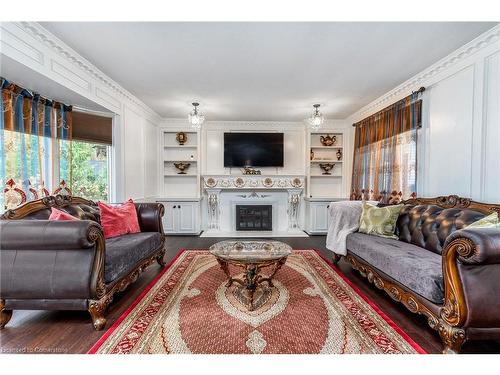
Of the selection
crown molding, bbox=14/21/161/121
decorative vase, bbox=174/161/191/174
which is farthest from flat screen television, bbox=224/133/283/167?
crown molding, bbox=14/21/161/121

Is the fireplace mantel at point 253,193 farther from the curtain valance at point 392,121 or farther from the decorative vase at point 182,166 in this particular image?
the curtain valance at point 392,121

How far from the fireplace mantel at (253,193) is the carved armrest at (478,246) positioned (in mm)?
3396

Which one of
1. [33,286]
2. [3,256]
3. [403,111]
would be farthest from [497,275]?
[3,256]

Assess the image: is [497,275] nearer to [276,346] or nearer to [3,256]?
[276,346]

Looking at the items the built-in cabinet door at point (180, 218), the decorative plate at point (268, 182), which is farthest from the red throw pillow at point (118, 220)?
the decorative plate at point (268, 182)

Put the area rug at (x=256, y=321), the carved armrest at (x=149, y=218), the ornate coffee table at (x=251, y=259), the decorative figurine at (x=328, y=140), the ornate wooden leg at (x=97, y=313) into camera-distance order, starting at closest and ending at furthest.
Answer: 1. the area rug at (x=256, y=321)
2. the ornate wooden leg at (x=97, y=313)
3. the ornate coffee table at (x=251, y=259)
4. the carved armrest at (x=149, y=218)
5. the decorative figurine at (x=328, y=140)

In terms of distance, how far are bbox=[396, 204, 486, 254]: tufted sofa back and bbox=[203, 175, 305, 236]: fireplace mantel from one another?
2.33 m

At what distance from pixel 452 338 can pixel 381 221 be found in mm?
1350

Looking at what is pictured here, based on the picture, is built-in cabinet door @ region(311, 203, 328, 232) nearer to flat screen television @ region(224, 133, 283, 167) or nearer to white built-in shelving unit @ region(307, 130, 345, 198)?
white built-in shelving unit @ region(307, 130, 345, 198)

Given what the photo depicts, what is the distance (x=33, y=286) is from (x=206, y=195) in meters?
3.35

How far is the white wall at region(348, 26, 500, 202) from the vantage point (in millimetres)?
1989

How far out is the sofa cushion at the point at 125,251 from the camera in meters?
1.74

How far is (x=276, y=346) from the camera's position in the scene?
1407 millimetres

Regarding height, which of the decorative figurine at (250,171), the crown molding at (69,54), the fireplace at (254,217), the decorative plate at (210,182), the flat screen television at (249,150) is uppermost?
the crown molding at (69,54)
